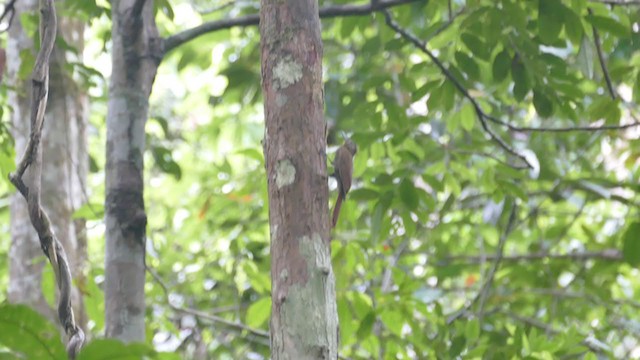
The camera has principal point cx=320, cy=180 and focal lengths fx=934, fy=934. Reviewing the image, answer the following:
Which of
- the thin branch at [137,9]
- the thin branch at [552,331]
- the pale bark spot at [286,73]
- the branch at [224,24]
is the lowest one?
the thin branch at [552,331]

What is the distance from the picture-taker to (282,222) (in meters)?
1.46

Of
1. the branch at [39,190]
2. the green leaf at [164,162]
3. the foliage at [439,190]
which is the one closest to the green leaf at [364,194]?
the foliage at [439,190]

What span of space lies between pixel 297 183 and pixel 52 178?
228cm

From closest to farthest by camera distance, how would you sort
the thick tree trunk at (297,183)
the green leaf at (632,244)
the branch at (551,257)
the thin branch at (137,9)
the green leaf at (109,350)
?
the green leaf at (109,350) → the thick tree trunk at (297,183) → the thin branch at (137,9) → the green leaf at (632,244) → the branch at (551,257)

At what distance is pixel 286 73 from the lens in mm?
1561

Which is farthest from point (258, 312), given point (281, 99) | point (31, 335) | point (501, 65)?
point (31, 335)

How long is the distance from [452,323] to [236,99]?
4.17 ft

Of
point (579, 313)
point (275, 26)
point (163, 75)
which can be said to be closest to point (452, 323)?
point (579, 313)

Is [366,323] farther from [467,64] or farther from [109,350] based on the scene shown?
[109,350]

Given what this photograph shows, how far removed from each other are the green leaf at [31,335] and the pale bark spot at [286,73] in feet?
2.31

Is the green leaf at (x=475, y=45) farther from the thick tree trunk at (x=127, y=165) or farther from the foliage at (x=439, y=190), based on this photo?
the thick tree trunk at (x=127, y=165)

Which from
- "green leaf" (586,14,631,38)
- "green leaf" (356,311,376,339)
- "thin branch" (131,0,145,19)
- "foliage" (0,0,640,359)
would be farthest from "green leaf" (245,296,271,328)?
"green leaf" (586,14,631,38)

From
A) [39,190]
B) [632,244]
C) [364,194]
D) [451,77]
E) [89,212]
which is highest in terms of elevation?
[39,190]

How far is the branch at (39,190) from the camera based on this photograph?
1.40m
